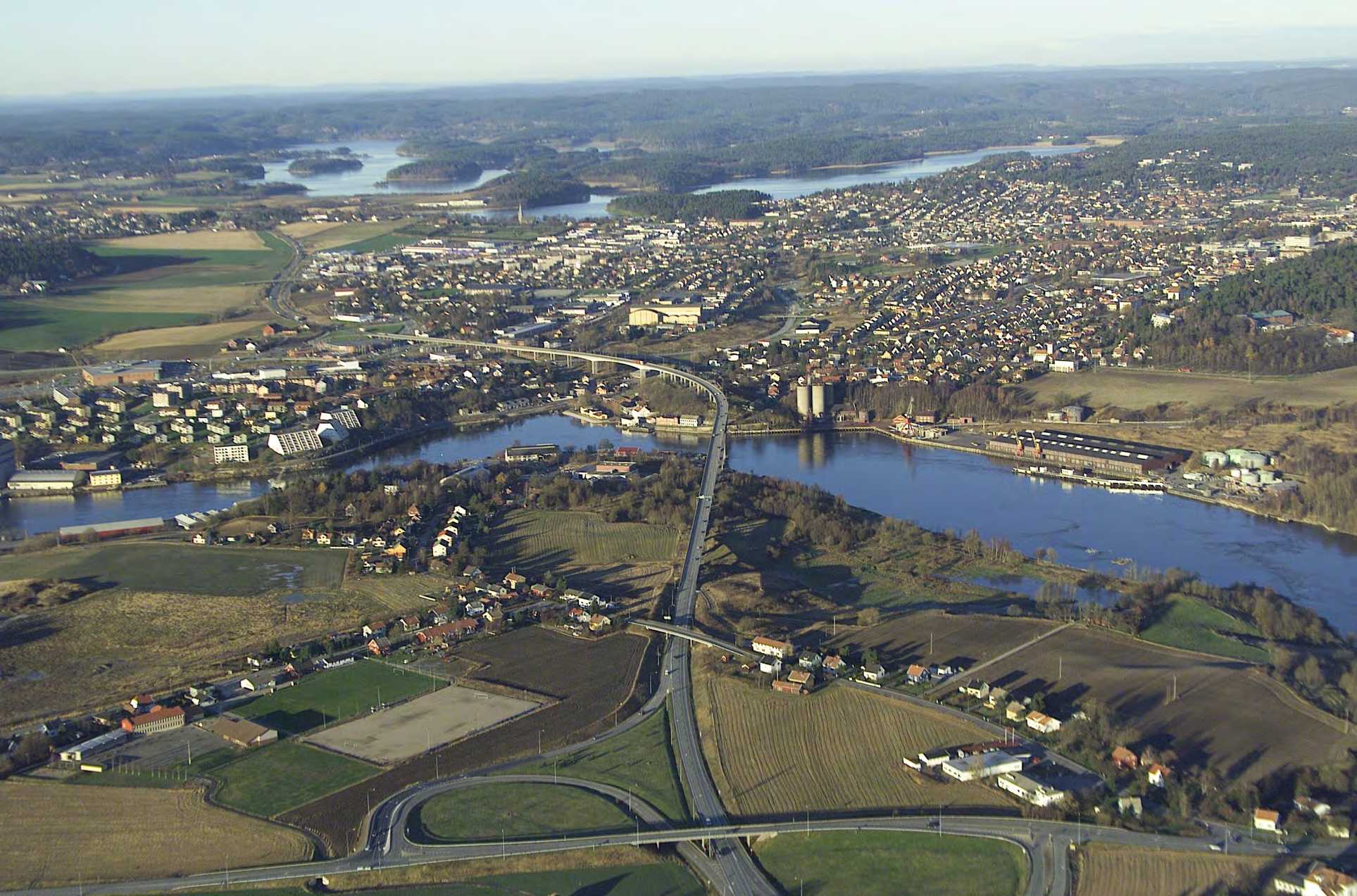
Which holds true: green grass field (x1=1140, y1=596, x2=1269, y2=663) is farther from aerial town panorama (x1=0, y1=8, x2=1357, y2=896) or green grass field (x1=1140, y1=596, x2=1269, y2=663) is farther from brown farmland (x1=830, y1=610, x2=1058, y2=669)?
brown farmland (x1=830, y1=610, x2=1058, y2=669)

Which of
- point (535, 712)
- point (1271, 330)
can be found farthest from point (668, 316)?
point (535, 712)

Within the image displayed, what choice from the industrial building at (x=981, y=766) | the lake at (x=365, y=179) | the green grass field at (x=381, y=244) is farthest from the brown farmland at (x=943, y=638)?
the lake at (x=365, y=179)

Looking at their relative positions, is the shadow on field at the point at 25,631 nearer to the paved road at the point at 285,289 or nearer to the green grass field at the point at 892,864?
the green grass field at the point at 892,864

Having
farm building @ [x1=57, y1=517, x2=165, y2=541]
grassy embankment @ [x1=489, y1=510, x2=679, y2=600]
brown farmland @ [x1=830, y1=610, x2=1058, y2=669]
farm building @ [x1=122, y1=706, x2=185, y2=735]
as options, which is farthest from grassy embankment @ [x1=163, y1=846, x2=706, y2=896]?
Answer: farm building @ [x1=57, y1=517, x2=165, y2=541]

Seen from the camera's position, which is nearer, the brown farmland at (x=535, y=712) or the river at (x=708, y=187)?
the brown farmland at (x=535, y=712)

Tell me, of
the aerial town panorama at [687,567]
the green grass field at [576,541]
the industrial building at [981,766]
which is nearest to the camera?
the aerial town panorama at [687,567]

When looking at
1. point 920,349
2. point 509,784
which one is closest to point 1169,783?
point 509,784
